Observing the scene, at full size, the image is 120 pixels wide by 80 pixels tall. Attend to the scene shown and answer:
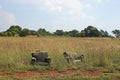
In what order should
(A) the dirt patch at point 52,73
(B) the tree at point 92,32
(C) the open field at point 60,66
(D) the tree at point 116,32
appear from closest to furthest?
(C) the open field at point 60,66
(A) the dirt patch at point 52,73
(B) the tree at point 92,32
(D) the tree at point 116,32

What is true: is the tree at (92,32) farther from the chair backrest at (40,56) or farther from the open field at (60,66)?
the chair backrest at (40,56)

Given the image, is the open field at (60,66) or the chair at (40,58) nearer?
the open field at (60,66)

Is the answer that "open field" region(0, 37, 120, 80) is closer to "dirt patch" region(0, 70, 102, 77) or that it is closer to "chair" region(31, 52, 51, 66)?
"dirt patch" region(0, 70, 102, 77)

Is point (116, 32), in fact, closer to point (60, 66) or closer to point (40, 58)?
point (40, 58)

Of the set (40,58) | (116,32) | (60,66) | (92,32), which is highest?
(92,32)

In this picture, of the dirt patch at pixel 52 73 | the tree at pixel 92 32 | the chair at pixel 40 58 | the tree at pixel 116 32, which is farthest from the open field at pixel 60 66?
the tree at pixel 116 32

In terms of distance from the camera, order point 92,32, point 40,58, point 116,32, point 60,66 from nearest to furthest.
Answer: point 60,66 < point 40,58 < point 92,32 < point 116,32

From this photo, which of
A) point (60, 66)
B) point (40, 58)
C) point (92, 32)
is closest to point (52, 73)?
point (60, 66)

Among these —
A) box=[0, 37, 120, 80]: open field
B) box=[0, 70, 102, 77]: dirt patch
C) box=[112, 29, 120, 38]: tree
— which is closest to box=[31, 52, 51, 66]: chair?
box=[0, 37, 120, 80]: open field

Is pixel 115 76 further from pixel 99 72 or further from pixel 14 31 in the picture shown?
pixel 14 31

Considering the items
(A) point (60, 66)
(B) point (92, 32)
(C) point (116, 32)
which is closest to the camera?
(A) point (60, 66)

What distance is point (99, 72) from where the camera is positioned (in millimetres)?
10672

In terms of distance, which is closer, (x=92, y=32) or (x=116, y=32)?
(x=92, y=32)

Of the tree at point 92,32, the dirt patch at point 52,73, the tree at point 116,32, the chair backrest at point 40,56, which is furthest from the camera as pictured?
the tree at point 116,32
